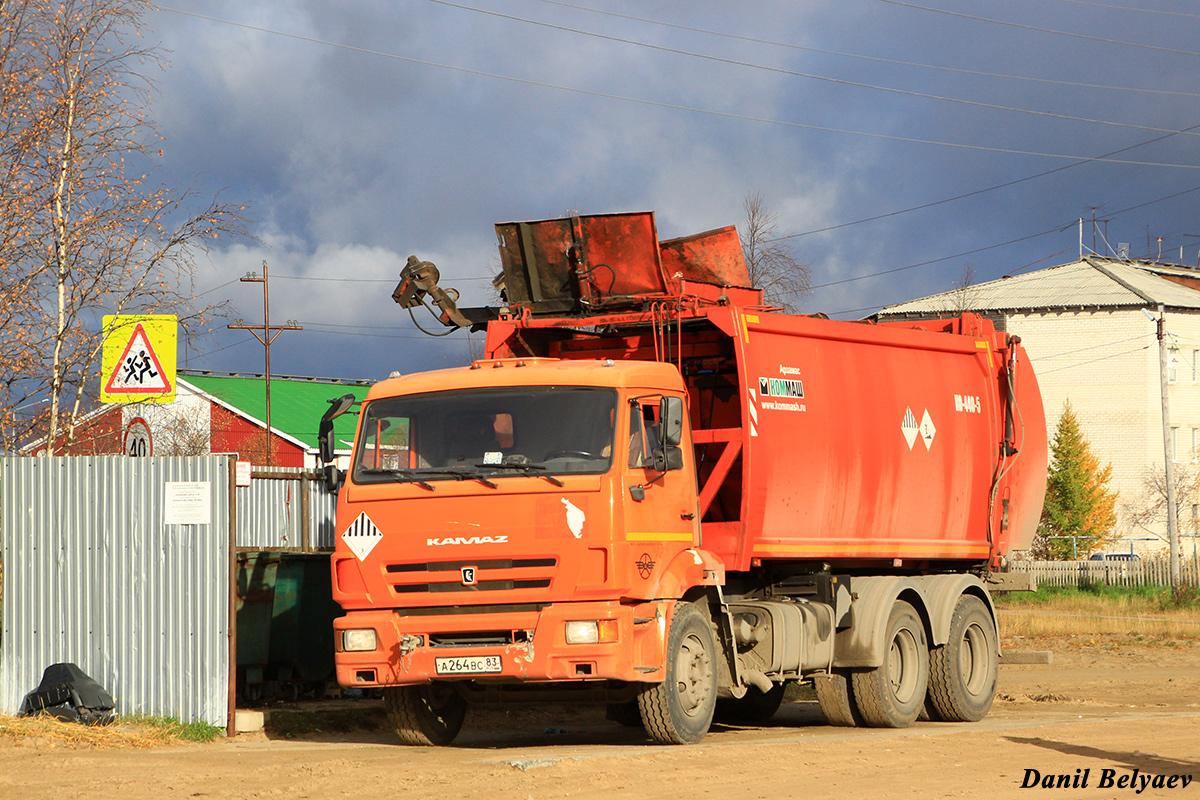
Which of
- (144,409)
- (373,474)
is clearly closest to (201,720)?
(373,474)

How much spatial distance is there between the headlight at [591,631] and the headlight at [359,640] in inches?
60.6

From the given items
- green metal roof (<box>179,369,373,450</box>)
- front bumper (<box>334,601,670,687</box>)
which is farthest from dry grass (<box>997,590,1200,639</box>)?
green metal roof (<box>179,369,373,450</box>)

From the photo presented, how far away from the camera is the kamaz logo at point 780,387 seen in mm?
11891

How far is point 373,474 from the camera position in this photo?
10648 millimetres

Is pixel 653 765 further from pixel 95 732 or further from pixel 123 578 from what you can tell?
pixel 123 578

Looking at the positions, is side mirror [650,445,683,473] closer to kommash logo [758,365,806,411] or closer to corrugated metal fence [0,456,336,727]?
kommash logo [758,365,806,411]

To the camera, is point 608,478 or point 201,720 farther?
point 201,720

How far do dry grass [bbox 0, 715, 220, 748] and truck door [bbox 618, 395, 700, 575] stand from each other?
4161mm

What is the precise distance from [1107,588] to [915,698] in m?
31.4

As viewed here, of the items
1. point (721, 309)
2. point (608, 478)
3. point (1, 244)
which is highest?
point (1, 244)

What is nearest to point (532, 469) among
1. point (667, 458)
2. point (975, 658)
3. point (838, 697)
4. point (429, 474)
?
point (429, 474)

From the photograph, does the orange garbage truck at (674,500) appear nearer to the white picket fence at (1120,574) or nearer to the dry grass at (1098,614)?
the dry grass at (1098,614)

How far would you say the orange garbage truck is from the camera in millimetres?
10148

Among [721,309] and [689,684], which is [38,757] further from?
[721,309]
